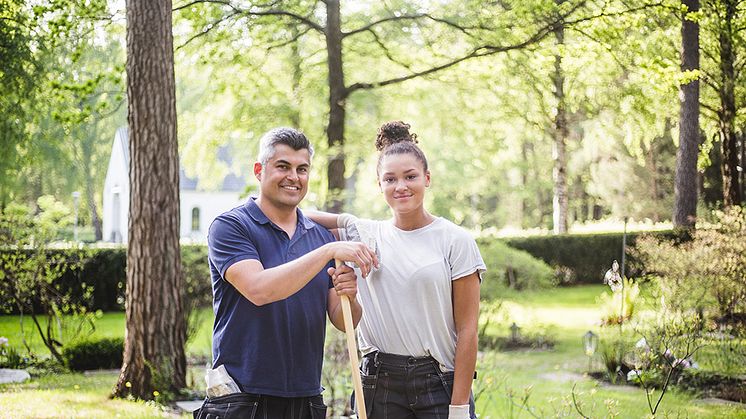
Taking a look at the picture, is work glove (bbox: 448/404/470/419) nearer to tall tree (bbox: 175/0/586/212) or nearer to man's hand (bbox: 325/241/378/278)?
man's hand (bbox: 325/241/378/278)

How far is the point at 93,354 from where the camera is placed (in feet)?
30.8

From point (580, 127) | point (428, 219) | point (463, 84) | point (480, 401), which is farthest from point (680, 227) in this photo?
point (580, 127)

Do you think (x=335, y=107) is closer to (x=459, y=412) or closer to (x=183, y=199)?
(x=459, y=412)

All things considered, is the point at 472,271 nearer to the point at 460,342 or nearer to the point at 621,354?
the point at 460,342

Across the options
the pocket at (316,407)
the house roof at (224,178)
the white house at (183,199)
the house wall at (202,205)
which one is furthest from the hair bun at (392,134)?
the house wall at (202,205)

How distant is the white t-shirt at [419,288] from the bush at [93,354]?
7.39 m

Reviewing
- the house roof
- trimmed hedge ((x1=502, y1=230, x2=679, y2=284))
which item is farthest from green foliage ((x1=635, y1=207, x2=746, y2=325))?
the house roof

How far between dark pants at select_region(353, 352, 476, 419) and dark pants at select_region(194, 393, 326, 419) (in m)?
0.26

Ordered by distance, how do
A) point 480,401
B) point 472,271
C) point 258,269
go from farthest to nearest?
point 480,401, point 472,271, point 258,269

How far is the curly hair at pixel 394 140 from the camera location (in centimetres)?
293

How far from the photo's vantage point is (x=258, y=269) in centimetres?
251

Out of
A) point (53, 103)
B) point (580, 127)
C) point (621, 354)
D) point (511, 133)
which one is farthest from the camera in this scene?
point (580, 127)

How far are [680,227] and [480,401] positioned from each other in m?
8.83

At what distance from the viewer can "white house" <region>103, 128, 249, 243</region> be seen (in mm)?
31547
